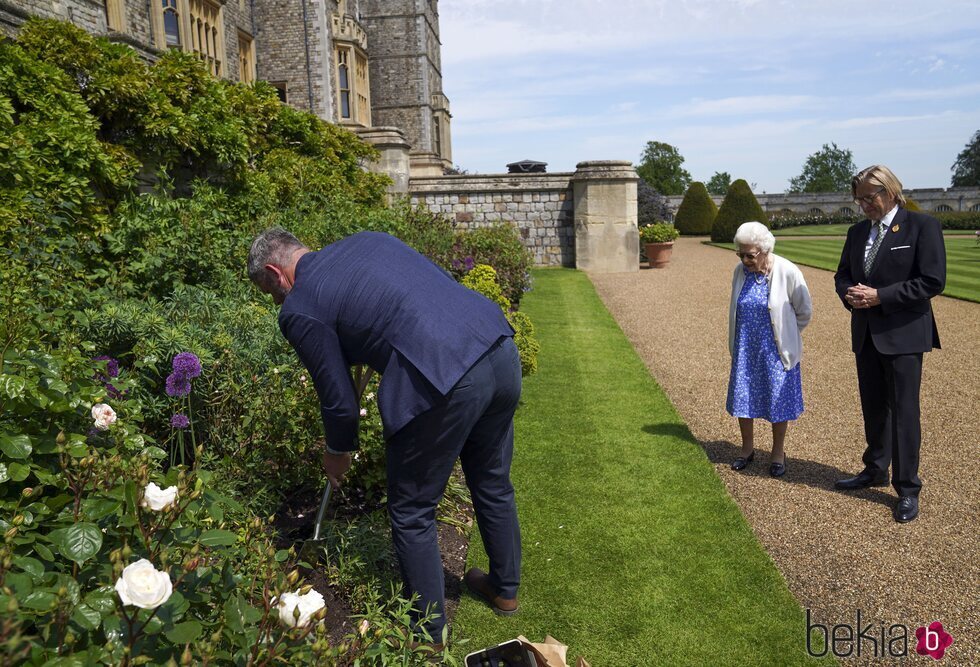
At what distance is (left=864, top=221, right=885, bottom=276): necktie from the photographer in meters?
4.23

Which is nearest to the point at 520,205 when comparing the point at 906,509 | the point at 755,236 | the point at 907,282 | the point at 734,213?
the point at 734,213

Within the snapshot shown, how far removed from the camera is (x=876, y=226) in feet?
14.0

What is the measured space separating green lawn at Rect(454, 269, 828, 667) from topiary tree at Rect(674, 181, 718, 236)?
89.6 ft

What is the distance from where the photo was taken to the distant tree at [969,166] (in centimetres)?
6829

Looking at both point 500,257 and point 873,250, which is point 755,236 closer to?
point 873,250

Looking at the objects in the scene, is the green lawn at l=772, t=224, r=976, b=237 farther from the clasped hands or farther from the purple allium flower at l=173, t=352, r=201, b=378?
the purple allium flower at l=173, t=352, r=201, b=378

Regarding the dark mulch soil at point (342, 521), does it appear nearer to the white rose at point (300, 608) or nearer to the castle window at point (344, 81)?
the white rose at point (300, 608)

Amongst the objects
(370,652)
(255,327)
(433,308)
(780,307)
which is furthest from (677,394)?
(370,652)

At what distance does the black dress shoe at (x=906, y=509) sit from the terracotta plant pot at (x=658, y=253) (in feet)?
44.5

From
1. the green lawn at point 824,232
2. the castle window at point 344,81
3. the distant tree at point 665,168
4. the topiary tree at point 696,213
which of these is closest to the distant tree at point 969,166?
the distant tree at point 665,168

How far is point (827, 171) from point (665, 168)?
111ft

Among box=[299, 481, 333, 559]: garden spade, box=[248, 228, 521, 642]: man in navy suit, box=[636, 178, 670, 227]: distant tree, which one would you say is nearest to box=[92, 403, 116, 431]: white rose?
box=[248, 228, 521, 642]: man in navy suit

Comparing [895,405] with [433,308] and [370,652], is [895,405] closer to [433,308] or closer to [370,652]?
[433,308]

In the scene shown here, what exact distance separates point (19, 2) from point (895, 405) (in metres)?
10.6
